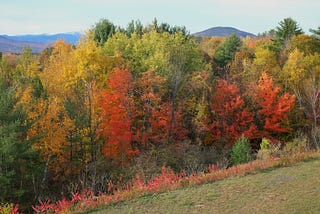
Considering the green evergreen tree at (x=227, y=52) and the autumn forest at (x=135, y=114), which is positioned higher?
the green evergreen tree at (x=227, y=52)

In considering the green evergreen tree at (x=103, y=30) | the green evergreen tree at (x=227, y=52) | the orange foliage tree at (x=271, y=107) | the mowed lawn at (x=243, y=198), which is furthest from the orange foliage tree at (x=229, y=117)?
the mowed lawn at (x=243, y=198)

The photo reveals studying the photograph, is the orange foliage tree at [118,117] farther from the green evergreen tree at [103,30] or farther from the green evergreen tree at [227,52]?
the green evergreen tree at [227,52]

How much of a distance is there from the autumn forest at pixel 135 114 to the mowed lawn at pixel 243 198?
7.40 meters

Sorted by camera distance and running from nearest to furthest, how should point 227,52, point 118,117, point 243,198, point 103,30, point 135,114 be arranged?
point 243,198 → point 118,117 → point 135,114 → point 103,30 → point 227,52

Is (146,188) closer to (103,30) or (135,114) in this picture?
(135,114)

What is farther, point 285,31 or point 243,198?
point 285,31

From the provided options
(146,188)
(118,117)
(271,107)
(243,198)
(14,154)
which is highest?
(243,198)

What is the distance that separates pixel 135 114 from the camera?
31.2 meters

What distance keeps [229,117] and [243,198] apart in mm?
25136

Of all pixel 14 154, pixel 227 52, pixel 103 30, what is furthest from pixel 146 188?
pixel 227 52

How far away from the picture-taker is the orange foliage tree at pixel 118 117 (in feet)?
92.6

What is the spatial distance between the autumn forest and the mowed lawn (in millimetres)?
7405

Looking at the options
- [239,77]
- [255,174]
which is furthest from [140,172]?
[239,77]

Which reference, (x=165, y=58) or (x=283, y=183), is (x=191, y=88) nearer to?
(x=165, y=58)
